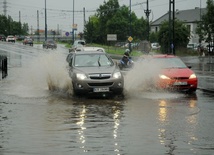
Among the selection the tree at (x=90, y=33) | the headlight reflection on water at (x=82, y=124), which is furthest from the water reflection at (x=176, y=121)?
the tree at (x=90, y=33)

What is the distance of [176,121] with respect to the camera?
10336 millimetres

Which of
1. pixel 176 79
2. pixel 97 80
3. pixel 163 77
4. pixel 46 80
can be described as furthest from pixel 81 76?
pixel 46 80

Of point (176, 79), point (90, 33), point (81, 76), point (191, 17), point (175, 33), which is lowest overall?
point (176, 79)

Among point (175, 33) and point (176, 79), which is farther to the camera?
point (175, 33)

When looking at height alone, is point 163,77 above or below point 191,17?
below

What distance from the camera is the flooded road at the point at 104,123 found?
25.3 ft

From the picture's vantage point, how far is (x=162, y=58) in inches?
712

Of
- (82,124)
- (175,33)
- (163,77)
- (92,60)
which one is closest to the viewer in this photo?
(82,124)

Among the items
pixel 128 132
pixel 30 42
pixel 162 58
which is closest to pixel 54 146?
pixel 128 132

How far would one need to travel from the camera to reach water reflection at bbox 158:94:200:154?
8273 mm

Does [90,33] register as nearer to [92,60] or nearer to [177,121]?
[92,60]

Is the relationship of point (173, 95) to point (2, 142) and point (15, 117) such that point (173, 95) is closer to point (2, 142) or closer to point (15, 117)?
point (15, 117)

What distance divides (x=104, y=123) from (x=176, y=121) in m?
1.65

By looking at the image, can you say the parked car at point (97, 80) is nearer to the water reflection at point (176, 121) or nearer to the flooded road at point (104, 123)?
the flooded road at point (104, 123)
